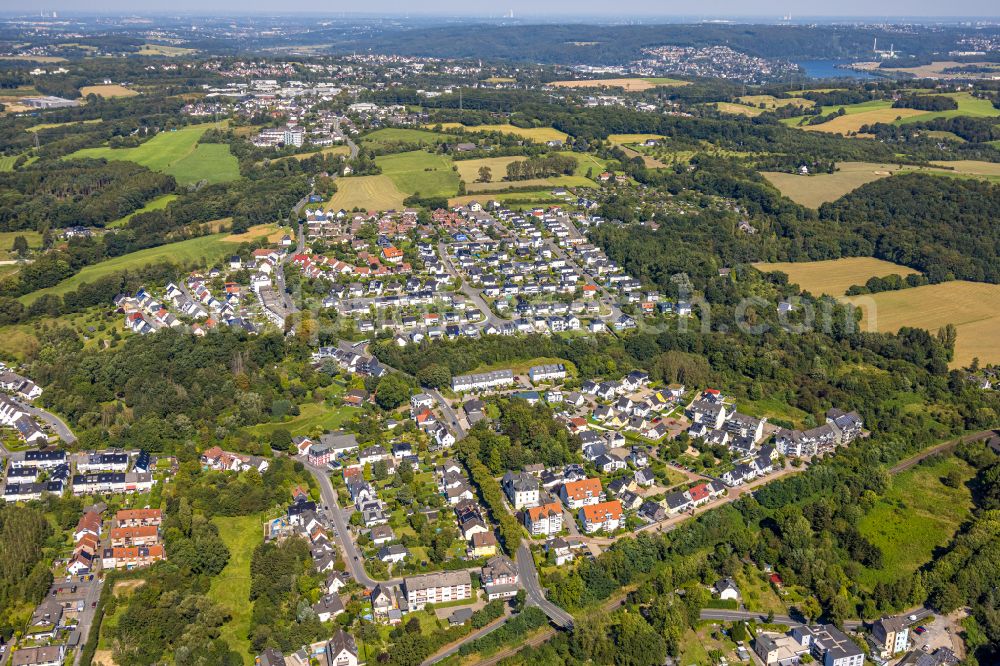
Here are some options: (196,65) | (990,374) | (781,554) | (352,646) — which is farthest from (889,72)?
(352,646)

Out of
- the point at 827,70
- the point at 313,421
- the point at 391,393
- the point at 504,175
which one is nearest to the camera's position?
the point at 313,421

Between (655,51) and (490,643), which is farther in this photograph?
(655,51)

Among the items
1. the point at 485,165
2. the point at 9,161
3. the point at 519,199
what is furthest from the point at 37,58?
the point at 519,199

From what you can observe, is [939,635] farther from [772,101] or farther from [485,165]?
[772,101]

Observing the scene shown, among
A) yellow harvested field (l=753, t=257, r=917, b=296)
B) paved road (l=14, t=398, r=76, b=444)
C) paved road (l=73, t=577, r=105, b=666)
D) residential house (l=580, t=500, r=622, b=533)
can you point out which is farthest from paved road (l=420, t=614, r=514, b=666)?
yellow harvested field (l=753, t=257, r=917, b=296)

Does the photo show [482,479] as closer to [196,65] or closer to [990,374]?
[990,374]

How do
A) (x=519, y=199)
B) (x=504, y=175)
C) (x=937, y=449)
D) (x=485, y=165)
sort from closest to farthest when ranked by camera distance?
(x=937, y=449) < (x=519, y=199) < (x=504, y=175) < (x=485, y=165)
